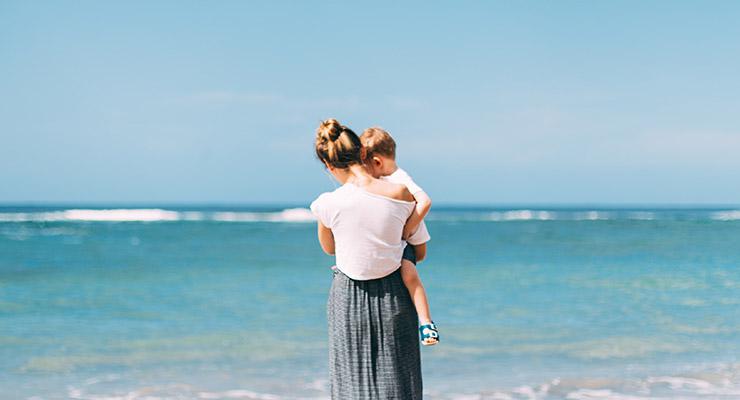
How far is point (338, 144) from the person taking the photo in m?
2.82

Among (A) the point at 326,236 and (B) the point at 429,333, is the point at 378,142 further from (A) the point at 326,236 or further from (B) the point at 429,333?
(B) the point at 429,333

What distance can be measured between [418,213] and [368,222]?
18 cm

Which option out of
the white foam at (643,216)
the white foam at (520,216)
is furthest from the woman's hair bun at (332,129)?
the white foam at (643,216)

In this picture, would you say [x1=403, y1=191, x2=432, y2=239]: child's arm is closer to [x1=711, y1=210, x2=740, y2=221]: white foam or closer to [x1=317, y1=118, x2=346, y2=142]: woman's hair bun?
[x1=317, y1=118, x2=346, y2=142]: woman's hair bun

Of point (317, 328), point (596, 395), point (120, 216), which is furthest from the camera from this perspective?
point (120, 216)

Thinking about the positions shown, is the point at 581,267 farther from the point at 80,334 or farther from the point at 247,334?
the point at 80,334

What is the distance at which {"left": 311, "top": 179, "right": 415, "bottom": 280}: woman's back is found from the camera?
2.79 m

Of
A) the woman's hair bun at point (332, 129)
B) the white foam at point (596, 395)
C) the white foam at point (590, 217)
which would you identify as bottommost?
the white foam at point (596, 395)

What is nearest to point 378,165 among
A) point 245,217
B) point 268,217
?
point 245,217

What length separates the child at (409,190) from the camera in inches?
113

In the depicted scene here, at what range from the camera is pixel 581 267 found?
46.7ft

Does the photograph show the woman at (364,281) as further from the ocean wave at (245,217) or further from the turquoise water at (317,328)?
the ocean wave at (245,217)

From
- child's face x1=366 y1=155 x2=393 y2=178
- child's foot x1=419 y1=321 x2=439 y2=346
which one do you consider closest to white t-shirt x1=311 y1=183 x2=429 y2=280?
child's face x1=366 y1=155 x2=393 y2=178

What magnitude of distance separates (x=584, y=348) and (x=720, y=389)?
1.57 meters
